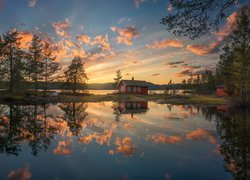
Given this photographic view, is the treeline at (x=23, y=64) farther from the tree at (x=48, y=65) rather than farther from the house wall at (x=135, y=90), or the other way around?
the house wall at (x=135, y=90)

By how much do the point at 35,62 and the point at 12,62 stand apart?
17.8 ft

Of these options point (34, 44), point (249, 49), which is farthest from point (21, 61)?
point (249, 49)

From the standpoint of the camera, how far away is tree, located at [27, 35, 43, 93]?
5400cm

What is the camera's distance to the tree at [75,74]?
6800cm

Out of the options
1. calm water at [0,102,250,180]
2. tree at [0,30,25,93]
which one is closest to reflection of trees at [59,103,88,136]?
calm water at [0,102,250,180]

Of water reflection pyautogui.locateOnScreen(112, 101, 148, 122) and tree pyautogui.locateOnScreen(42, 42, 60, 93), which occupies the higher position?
tree pyautogui.locateOnScreen(42, 42, 60, 93)

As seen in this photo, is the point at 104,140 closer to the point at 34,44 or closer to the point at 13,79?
the point at 13,79

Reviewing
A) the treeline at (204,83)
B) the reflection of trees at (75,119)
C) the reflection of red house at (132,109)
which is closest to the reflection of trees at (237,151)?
the reflection of trees at (75,119)

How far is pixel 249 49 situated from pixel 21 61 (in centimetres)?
5318

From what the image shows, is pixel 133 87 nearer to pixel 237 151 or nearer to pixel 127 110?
pixel 127 110

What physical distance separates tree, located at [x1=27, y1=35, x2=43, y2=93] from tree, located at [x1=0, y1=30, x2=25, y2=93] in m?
2.17

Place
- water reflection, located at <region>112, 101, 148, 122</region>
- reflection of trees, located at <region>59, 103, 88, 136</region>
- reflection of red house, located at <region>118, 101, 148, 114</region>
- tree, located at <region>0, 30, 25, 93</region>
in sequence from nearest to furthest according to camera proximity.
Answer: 1. reflection of trees, located at <region>59, 103, 88, 136</region>
2. water reflection, located at <region>112, 101, 148, 122</region>
3. reflection of red house, located at <region>118, 101, 148, 114</region>
4. tree, located at <region>0, 30, 25, 93</region>

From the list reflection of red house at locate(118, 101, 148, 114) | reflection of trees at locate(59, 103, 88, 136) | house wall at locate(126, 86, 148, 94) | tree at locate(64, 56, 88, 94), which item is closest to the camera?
reflection of trees at locate(59, 103, 88, 136)

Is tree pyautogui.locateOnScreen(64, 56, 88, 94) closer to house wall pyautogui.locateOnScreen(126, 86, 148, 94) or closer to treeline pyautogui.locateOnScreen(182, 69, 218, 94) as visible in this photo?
house wall pyautogui.locateOnScreen(126, 86, 148, 94)
